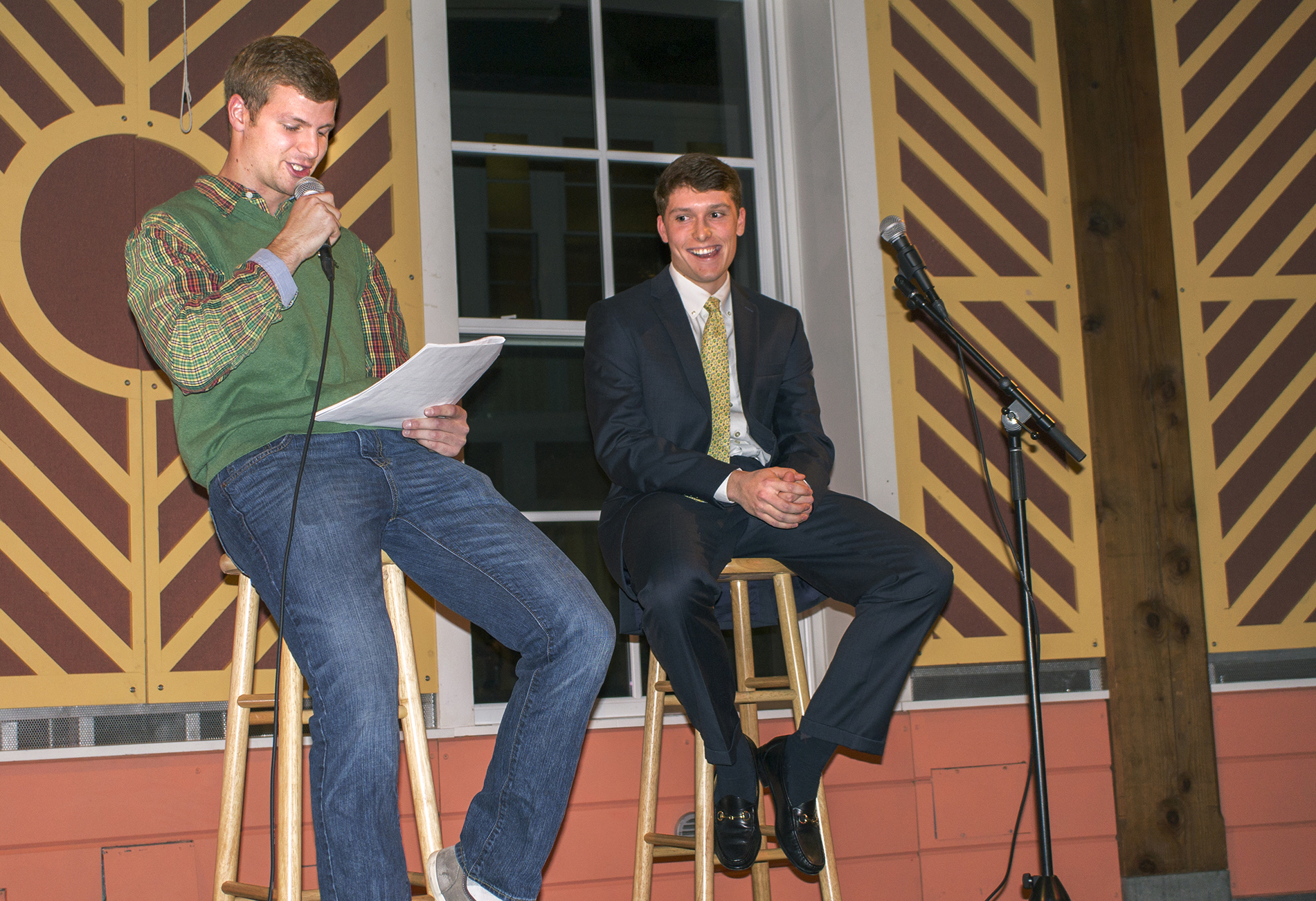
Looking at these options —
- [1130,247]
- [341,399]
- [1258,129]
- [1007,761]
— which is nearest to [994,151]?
[1130,247]

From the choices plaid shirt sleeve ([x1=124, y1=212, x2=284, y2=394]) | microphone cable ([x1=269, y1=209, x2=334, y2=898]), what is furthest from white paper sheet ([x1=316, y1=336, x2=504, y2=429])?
plaid shirt sleeve ([x1=124, y1=212, x2=284, y2=394])

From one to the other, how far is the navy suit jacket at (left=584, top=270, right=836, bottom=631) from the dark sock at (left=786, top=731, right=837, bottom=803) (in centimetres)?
47

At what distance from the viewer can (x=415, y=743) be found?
5.99ft

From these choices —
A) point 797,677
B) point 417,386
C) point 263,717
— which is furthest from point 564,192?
point 263,717

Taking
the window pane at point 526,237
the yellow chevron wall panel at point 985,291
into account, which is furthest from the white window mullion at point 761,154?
the window pane at point 526,237

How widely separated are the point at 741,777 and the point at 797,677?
25cm

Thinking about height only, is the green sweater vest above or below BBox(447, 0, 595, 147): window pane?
below

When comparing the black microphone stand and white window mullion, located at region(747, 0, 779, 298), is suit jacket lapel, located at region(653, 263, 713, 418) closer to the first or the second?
the black microphone stand

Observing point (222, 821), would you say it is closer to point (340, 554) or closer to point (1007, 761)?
point (340, 554)

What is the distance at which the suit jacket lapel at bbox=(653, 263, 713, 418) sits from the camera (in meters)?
2.38

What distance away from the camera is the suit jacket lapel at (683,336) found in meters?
2.38

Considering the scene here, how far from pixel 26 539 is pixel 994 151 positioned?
2626 mm

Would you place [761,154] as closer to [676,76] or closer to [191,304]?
[676,76]

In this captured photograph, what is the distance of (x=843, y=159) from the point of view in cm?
288
